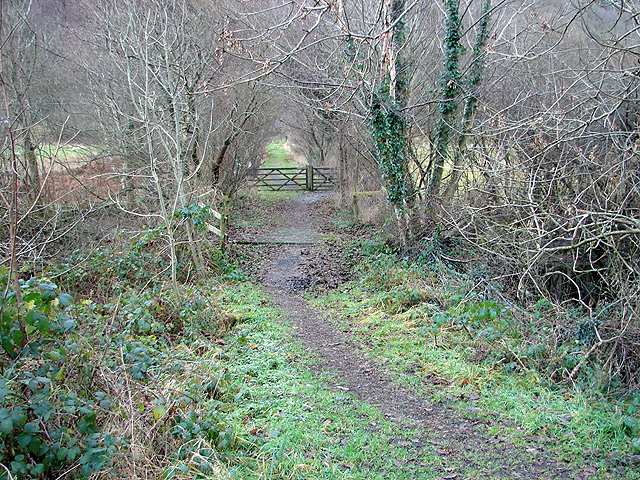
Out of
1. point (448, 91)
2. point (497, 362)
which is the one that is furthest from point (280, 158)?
point (497, 362)

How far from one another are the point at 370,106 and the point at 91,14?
7964 millimetres

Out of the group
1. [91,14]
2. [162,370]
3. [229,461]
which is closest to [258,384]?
[162,370]

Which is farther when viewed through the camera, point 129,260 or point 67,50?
point 67,50

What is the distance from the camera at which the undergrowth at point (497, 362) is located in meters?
4.14

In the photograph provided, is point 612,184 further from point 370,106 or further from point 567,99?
point 370,106

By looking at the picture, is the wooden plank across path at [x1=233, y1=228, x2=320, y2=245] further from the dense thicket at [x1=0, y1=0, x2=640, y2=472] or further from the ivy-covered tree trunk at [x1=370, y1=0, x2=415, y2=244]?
the ivy-covered tree trunk at [x1=370, y1=0, x2=415, y2=244]

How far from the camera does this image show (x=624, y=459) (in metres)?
3.70

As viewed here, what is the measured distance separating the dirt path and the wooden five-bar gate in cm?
1809

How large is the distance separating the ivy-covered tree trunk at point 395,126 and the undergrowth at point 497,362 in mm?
2649

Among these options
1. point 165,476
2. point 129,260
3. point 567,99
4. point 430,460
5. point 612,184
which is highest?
point 567,99

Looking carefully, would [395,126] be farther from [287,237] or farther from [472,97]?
[287,237]

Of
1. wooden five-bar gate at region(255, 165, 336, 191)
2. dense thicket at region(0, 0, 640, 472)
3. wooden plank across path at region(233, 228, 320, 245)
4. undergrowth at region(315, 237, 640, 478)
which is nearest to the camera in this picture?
undergrowth at region(315, 237, 640, 478)

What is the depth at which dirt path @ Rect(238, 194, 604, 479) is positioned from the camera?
3629 mm

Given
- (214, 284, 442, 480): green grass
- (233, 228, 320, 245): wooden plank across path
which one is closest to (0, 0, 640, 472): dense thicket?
(233, 228, 320, 245): wooden plank across path
